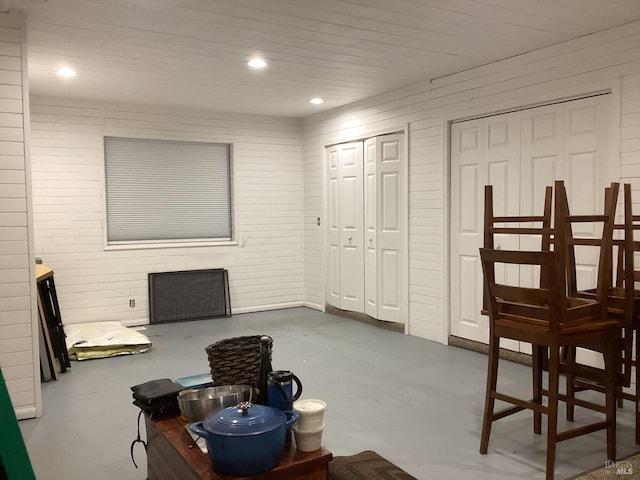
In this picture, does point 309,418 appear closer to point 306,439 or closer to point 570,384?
point 306,439

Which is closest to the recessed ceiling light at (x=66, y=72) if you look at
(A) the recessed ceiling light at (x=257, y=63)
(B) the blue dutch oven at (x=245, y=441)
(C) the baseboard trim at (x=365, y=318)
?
(A) the recessed ceiling light at (x=257, y=63)

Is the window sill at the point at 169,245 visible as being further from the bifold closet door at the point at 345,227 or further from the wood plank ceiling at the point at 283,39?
the wood plank ceiling at the point at 283,39

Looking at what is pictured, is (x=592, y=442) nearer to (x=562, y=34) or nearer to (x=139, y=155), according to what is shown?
(x=562, y=34)

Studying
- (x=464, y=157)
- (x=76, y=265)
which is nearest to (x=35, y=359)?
(x=76, y=265)

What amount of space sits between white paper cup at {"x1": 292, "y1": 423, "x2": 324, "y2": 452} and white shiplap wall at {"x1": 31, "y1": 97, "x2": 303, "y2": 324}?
5.01 m

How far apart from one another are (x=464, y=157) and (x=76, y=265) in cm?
452

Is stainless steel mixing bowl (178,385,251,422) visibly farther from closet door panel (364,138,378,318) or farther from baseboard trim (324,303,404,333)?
closet door panel (364,138,378,318)

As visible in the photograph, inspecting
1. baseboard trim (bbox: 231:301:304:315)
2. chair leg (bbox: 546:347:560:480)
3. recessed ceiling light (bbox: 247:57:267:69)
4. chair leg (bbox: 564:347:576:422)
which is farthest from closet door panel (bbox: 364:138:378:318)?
chair leg (bbox: 546:347:560:480)

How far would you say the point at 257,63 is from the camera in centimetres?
469

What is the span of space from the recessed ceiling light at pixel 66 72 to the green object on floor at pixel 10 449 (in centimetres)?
355

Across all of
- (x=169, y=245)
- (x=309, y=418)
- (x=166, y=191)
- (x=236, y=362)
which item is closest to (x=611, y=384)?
(x=309, y=418)

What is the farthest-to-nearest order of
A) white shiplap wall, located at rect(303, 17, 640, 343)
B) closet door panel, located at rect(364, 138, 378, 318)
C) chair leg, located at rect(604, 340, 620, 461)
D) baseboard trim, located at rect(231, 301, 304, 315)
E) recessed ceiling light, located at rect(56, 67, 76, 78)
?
baseboard trim, located at rect(231, 301, 304, 315), closet door panel, located at rect(364, 138, 378, 318), recessed ceiling light, located at rect(56, 67, 76, 78), white shiplap wall, located at rect(303, 17, 640, 343), chair leg, located at rect(604, 340, 620, 461)

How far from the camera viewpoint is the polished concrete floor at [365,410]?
283 cm

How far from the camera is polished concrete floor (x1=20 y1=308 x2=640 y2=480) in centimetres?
283
